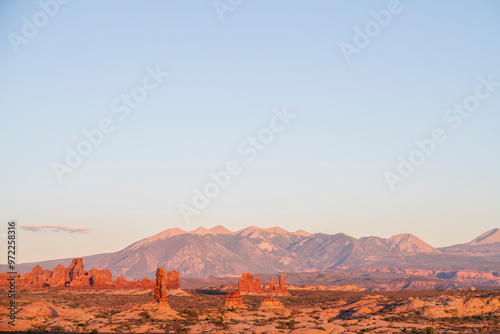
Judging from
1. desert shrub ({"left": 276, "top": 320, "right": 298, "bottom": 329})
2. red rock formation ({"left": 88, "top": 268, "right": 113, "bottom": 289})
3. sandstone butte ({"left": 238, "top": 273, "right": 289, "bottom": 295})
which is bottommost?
desert shrub ({"left": 276, "top": 320, "right": 298, "bottom": 329})

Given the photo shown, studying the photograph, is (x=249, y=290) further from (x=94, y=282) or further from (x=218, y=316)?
(x=218, y=316)

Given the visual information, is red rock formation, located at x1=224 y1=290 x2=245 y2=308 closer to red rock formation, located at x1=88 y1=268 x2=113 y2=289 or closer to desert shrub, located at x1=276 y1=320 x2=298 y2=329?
desert shrub, located at x1=276 y1=320 x2=298 y2=329

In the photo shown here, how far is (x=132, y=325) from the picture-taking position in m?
73.6

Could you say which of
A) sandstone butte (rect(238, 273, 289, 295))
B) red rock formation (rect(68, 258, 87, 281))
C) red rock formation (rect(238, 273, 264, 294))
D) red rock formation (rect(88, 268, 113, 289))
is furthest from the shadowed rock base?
red rock formation (rect(68, 258, 87, 281))

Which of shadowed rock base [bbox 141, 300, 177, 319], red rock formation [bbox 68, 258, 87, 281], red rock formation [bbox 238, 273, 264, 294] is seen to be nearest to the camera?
shadowed rock base [bbox 141, 300, 177, 319]

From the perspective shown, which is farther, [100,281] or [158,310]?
[100,281]

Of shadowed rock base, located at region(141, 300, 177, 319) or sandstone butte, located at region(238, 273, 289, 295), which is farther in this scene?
sandstone butte, located at region(238, 273, 289, 295)

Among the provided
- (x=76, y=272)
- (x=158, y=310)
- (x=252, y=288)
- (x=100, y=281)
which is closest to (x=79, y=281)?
(x=76, y=272)

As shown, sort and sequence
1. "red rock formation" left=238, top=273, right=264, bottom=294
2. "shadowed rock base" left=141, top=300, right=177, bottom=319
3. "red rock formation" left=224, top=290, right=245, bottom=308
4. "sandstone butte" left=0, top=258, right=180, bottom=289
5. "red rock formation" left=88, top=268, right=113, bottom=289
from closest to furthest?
"shadowed rock base" left=141, top=300, right=177, bottom=319, "red rock formation" left=224, top=290, right=245, bottom=308, "red rock formation" left=238, top=273, right=264, bottom=294, "sandstone butte" left=0, top=258, right=180, bottom=289, "red rock formation" left=88, top=268, right=113, bottom=289

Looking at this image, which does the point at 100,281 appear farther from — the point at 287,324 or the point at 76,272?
the point at 287,324

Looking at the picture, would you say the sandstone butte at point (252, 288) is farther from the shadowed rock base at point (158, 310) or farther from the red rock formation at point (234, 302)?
the shadowed rock base at point (158, 310)

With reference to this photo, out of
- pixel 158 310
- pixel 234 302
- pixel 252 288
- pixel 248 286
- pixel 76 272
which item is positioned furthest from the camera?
pixel 76 272

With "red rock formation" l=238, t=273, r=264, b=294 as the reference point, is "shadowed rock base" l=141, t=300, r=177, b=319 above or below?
below

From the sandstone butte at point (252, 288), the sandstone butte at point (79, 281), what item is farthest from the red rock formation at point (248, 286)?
the sandstone butte at point (79, 281)
